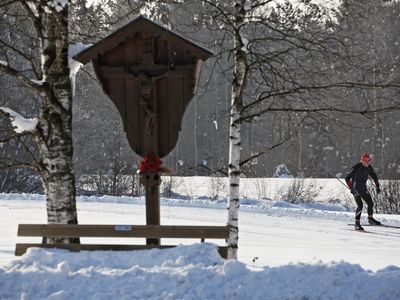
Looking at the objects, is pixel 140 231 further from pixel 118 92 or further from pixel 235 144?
pixel 235 144

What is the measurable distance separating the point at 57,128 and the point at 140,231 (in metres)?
2.12

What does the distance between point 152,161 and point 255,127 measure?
4401 cm

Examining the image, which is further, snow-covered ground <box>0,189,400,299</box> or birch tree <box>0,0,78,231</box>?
birch tree <box>0,0,78,231</box>

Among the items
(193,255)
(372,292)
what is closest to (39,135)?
(193,255)

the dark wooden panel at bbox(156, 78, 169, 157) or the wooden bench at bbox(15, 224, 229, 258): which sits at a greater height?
the dark wooden panel at bbox(156, 78, 169, 157)

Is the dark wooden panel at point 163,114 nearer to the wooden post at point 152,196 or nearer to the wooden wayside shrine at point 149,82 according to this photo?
the wooden wayside shrine at point 149,82

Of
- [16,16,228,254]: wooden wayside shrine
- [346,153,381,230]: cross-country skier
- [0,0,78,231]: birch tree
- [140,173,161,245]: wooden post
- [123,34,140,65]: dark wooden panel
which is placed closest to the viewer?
[16,16,228,254]: wooden wayside shrine

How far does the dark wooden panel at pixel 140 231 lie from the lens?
285 inches

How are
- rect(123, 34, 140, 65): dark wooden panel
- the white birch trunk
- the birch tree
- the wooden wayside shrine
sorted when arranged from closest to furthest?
the wooden wayside shrine < rect(123, 34, 140, 65): dark wooden panel < the birch tree < the white birch trunk

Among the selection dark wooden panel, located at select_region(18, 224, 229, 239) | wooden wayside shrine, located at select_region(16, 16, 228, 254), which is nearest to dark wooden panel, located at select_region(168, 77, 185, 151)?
wooden wayside shrine, located at select_region(16, 16, 228, 254)

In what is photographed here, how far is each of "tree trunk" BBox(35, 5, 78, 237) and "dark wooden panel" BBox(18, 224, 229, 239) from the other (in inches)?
45.5

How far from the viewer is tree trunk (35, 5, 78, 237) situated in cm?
838

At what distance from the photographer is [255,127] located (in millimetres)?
51500

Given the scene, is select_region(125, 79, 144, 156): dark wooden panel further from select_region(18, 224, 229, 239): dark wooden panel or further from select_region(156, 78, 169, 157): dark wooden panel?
select_region(18, 224, 229, 239): dark wooden panel
